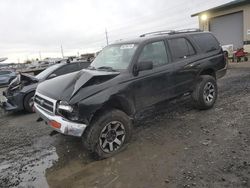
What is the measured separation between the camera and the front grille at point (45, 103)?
4.43 meters

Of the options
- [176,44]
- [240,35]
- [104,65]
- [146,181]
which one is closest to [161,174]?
[146,181]

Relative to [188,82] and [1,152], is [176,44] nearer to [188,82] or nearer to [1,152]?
[188,82]

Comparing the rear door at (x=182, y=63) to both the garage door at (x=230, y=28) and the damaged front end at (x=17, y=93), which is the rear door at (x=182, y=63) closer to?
the damaged front end at (x=17, y=93)

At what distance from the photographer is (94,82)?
14.3 feet

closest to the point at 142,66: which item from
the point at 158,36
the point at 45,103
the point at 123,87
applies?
the point at 123,87

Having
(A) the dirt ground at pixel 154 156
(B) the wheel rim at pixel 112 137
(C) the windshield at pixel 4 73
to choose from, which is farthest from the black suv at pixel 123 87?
(C) the windshield at pixel 4 73

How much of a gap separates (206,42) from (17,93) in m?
5.91

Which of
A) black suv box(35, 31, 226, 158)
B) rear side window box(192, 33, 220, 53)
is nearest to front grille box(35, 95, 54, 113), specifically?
black suv box(35, 31, 226, 158)

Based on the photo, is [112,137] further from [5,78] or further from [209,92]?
[5,78]

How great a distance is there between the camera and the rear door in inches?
219

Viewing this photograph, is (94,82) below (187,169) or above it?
above

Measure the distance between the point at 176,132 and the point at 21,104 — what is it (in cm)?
530

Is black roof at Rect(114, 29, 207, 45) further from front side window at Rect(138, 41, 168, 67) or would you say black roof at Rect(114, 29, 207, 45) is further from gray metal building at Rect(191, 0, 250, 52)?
gray metal building at Rect(191, 0, 250, 52)

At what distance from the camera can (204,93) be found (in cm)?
625
